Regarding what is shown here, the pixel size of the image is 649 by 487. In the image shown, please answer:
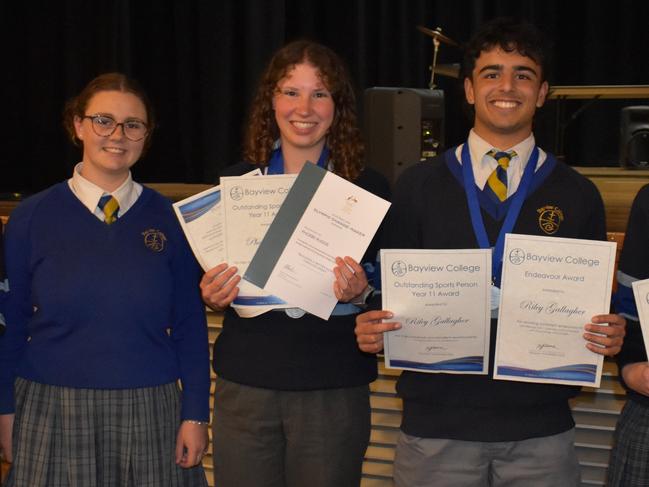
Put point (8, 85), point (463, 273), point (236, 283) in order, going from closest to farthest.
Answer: point (463, 273) < point (236, 283) < point (8, 85)

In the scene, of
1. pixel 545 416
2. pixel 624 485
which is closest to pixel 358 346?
pixel 545 416

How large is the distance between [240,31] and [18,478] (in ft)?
15.8

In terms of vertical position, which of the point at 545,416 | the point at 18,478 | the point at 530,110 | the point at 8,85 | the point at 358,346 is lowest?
the point at 18,478

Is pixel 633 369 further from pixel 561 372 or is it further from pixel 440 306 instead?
pixel 440 306

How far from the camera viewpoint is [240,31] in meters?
6.55

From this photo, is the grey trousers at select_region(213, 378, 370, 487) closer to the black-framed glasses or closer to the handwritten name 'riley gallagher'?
the handwritten name 'riley gallagher'

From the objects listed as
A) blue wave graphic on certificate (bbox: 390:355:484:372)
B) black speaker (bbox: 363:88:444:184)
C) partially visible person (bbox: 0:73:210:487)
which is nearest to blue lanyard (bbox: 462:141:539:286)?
blue wave graphic on certificate (bbox: 390:355:484:372)

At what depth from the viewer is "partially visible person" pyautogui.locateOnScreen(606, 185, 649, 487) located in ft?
6.79

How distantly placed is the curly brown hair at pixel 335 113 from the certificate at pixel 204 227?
0.76ft

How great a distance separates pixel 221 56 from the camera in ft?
21.4

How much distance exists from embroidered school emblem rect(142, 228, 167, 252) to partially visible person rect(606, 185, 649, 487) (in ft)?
3.87

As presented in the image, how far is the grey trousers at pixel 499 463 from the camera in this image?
2.10 meters

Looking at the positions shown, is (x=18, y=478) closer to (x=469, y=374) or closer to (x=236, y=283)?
(x=236, y=283)

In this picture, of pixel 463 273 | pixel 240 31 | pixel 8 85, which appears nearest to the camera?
pixel 463 273
